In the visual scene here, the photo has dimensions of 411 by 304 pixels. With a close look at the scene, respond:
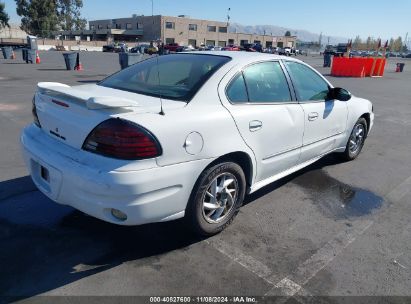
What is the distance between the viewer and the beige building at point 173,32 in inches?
Answer: 3300

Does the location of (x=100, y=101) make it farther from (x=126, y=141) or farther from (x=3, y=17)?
(x=3, y=17)

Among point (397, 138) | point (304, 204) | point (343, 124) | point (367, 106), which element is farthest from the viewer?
point (397, 138)

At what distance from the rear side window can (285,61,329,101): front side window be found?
20 centimetres

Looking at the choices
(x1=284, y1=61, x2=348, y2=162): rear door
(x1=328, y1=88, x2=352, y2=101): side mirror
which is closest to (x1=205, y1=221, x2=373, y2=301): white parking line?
(x1=284, y1=61, x2=348, y2=162): rear door

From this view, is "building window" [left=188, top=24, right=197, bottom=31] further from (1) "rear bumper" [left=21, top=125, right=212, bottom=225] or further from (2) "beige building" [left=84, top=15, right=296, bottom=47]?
(1) "rear bumper" [left=21, top=125, right=212, bottom=225]

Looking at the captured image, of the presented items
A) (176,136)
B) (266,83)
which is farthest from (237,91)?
(176,136)

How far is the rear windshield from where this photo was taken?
3.23 m

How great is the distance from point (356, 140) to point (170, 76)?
3.39m

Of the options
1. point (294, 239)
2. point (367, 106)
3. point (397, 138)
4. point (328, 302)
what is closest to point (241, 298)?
point (328, 302)

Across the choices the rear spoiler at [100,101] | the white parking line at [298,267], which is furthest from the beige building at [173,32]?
the white parking line at [298,267]

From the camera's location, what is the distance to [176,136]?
2701 millimetres

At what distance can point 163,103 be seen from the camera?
2926mm

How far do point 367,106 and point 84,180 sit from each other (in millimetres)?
4478

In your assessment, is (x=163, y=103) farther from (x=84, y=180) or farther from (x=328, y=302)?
(x=328, y=302)
